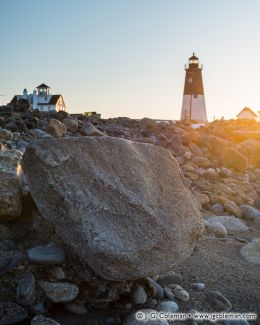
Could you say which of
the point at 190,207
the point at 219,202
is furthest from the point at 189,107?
the point at 190,207

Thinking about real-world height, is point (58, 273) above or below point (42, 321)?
above

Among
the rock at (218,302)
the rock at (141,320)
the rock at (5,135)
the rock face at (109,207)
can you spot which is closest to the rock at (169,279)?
the rock at (218,302)

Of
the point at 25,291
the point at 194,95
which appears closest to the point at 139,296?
the point at 25,291

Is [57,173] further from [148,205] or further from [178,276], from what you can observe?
[178,276]

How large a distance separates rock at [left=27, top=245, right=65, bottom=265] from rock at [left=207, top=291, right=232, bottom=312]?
3.72ft

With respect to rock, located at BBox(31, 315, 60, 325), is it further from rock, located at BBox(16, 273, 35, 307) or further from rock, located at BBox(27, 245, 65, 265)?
rock, located at BBox(27, 245, 65, 265)

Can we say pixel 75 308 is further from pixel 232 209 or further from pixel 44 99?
pixel 44 99

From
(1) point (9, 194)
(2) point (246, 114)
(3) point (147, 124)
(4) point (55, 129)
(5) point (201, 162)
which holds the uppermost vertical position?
(2) point (246, 114)

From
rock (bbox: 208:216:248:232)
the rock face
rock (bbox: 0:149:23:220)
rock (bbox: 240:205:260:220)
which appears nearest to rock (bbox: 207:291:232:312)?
the rock face

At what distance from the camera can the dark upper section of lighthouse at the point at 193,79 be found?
39.6 meters

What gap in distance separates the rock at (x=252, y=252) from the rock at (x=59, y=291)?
6.66ft

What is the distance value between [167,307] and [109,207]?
81 cm

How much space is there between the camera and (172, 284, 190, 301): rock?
3018 mm

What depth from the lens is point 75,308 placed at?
8.79 feet
